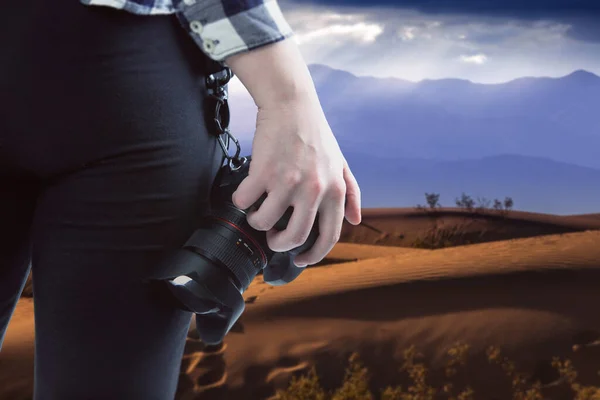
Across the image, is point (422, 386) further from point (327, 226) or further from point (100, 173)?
point (100, 173)

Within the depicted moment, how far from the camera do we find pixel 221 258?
607mm

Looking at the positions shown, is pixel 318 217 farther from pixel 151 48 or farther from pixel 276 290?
pixel 276 290

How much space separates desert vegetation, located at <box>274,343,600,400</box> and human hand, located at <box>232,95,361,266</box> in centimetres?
201

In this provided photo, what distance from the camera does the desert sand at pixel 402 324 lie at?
8.46 feet

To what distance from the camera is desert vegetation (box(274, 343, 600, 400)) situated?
8.11 feet

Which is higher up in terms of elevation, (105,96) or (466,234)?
(105,96)

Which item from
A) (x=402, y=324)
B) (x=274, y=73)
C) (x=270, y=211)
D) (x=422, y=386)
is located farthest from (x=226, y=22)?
(x=402, y=324)

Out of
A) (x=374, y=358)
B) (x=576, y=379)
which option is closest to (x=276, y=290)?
(x=374, y=358)

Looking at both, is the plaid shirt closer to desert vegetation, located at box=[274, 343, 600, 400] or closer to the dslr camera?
the dslr camera

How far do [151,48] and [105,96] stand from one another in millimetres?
54

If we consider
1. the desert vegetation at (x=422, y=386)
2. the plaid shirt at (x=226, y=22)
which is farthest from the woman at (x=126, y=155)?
the desert vegetation at (x=422, y=386)

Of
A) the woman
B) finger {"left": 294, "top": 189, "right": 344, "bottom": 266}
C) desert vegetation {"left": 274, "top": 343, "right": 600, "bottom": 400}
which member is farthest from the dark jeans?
desert vegetation {"left": 274, "top": 343, "right": 600, "bottom": 400}

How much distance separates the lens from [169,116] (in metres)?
0.54

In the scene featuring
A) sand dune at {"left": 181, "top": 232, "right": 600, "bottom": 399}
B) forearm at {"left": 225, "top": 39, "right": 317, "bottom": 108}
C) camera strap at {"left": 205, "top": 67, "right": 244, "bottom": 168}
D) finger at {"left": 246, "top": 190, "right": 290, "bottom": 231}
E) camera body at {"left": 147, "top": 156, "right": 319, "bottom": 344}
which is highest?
forearm at {"left": 225, "top": 39, "right": 317, "bottom": 108}
